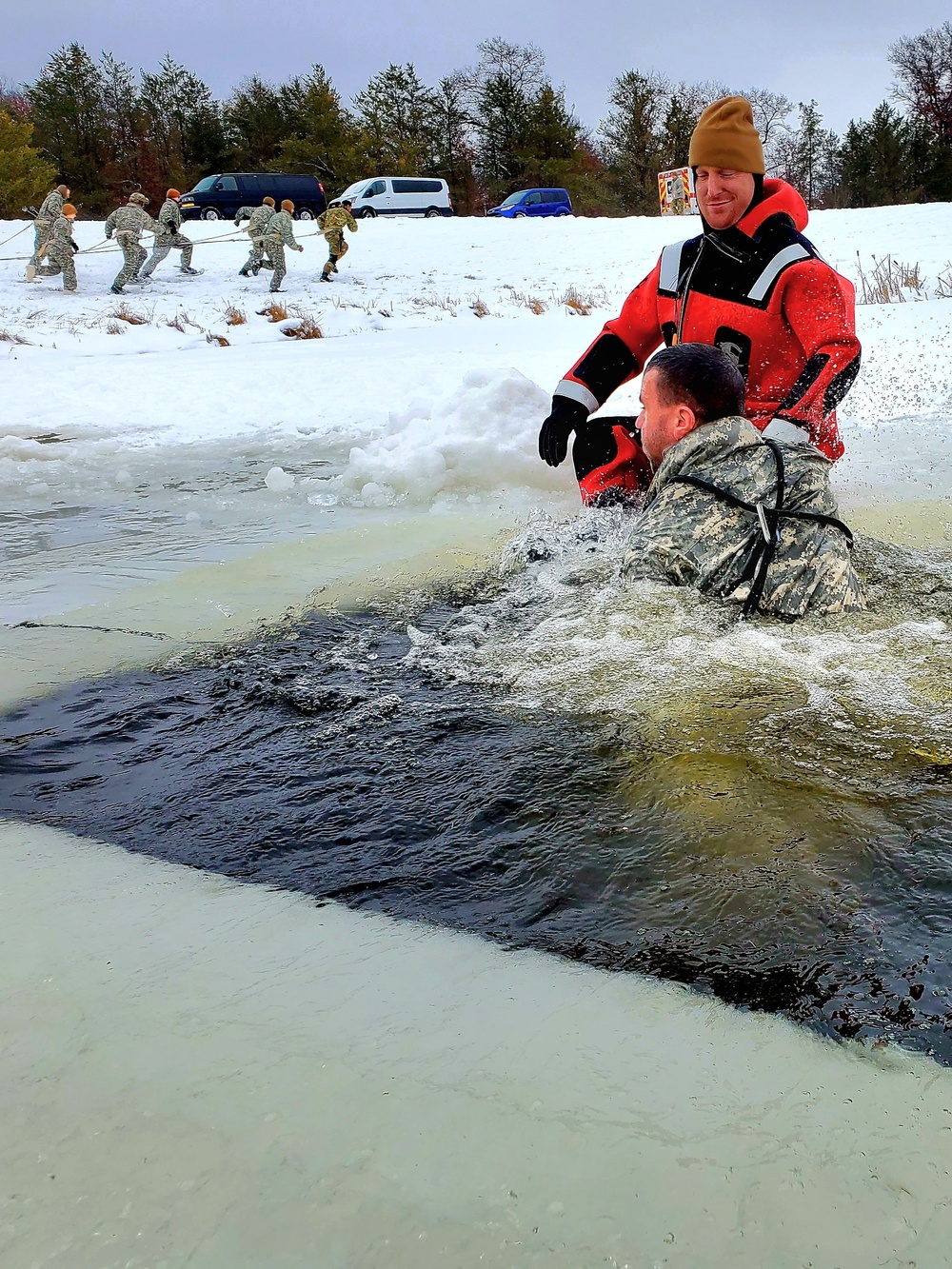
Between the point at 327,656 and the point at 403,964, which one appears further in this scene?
the point at 327,656

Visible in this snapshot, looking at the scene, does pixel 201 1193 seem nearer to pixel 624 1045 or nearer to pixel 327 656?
pixel 624 1045

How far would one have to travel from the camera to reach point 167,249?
18.1m

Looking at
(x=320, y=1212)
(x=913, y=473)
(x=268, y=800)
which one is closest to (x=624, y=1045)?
(x=320, y=1212)

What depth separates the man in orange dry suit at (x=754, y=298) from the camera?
3615mm

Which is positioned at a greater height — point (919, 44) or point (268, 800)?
point (919, 44)

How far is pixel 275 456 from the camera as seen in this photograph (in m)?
6.59

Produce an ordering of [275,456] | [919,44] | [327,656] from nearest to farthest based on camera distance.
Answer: [327,656]
[275,456]
[919,44]

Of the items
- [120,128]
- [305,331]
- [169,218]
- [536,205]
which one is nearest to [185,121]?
[120,128]

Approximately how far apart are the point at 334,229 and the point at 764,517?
17683mm

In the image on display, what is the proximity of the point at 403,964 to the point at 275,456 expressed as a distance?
5.43 meters

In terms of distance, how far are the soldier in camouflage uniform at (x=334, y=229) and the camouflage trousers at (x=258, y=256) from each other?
1179mm

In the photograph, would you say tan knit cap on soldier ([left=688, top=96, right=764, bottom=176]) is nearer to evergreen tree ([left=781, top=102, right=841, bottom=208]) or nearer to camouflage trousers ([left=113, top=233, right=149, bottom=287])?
camouflage trousers ([left=113, top=233, right=149, bottom=287])

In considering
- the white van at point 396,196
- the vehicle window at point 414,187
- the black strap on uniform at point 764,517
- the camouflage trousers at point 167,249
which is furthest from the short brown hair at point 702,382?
the vehicle window at point 414,187

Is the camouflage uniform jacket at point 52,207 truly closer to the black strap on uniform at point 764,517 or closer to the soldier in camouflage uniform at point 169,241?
the soldier in camouflage uniform at point 169,241
